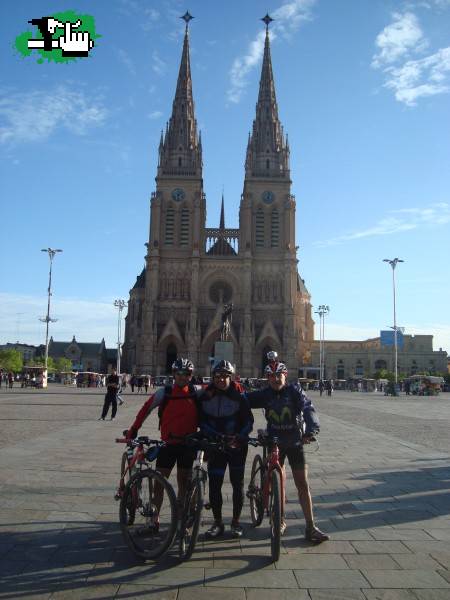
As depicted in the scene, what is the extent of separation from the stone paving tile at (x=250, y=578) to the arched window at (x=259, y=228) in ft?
219

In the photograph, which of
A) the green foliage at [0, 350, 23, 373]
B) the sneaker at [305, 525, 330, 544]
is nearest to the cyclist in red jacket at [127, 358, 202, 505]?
the sneaker at [305, 525, 330, 544]

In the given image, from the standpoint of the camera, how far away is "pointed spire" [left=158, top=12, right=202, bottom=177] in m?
72.3

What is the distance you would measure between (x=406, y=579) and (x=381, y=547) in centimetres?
79

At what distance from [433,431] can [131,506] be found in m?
12.3

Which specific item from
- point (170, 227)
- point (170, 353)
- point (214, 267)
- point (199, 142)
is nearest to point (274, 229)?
point (214, 267)

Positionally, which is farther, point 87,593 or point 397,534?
point 397,534

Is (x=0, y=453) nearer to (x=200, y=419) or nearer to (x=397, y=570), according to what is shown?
(x=200, y=419)

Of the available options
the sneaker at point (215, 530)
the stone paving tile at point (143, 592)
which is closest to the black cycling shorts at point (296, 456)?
the sneaker at point (215, 530)

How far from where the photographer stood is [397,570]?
434 cm

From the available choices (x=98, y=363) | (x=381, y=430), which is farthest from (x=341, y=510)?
(x=98, y=363)

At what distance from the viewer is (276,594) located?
385 cm

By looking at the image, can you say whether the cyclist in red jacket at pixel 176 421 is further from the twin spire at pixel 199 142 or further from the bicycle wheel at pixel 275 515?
the twin spire at pixel 199 142

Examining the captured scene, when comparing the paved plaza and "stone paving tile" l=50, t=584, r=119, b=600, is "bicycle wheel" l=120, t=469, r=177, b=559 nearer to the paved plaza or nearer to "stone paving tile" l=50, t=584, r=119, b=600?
the paved plaza

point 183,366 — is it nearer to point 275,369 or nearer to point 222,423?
point 222,423
